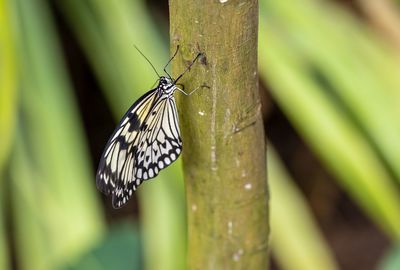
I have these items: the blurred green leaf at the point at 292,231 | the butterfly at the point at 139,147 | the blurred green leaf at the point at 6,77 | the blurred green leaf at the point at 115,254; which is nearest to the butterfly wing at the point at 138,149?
the butterfly at the point at 139,147

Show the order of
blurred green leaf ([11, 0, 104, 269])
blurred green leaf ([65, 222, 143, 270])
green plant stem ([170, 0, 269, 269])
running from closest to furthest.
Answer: green plant stem ([170, 0, 269, 269]) < blurred green leaf ([65, 222, 143, 270]) < blurred green leaf ([11, 0, 104, 269])

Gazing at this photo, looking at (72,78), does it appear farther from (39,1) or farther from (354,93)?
(354,93)

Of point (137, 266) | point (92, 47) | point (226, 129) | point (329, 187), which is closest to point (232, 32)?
point (226, 129)

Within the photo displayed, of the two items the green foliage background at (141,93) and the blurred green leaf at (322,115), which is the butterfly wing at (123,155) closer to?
the green foliage background at (141,93)

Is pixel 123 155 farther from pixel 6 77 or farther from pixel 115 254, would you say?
pixel 6 77

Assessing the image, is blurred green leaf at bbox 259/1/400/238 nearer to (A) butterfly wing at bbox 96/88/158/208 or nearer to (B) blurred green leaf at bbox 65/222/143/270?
(B) blurred green leaf at bbox 65/222/143/270

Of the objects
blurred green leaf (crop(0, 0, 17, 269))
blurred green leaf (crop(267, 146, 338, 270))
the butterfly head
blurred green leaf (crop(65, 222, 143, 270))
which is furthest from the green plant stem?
blurred green leaf (crop(267, 146, 338, 270))

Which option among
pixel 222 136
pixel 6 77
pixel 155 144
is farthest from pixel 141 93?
pixel 222 136
